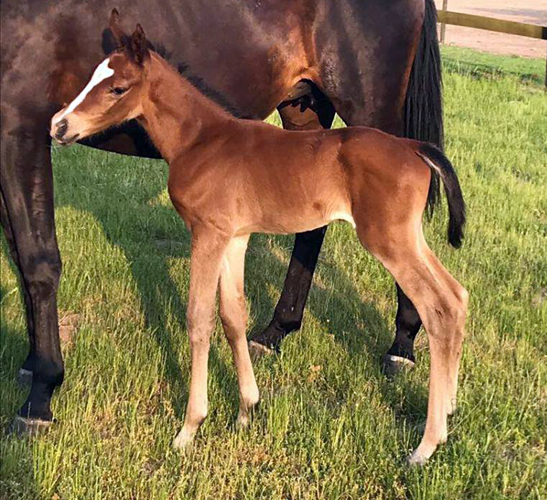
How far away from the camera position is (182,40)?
11.2 ft

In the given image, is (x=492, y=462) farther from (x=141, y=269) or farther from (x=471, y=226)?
(x=471, y=226)

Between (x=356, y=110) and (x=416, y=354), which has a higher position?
(x=356, y=110)

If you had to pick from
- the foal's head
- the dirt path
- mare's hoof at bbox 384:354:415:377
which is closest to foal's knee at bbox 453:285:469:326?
mare's hoof at bbox 384:354:415:377

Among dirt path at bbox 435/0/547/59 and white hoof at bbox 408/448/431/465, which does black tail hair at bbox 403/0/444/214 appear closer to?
white hoof at bbox 408/448/431/465

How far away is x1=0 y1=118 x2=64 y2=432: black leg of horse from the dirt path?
1833cm

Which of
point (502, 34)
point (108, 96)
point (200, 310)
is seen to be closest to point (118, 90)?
point (108, 96)

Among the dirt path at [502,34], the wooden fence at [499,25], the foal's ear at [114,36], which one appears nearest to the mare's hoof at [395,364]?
the foal's ear at [114,36]

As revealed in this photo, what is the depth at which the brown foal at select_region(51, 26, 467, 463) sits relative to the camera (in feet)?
8.87

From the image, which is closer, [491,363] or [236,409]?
[236,409]

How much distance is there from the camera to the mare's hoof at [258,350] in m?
3.89

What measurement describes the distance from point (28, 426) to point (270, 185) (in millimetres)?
1398

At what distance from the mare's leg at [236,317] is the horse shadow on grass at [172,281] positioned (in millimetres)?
155

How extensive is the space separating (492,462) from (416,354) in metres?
1.17

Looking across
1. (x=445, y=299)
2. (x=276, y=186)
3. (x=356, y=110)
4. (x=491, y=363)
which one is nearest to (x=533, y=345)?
(x=491, y=363)
